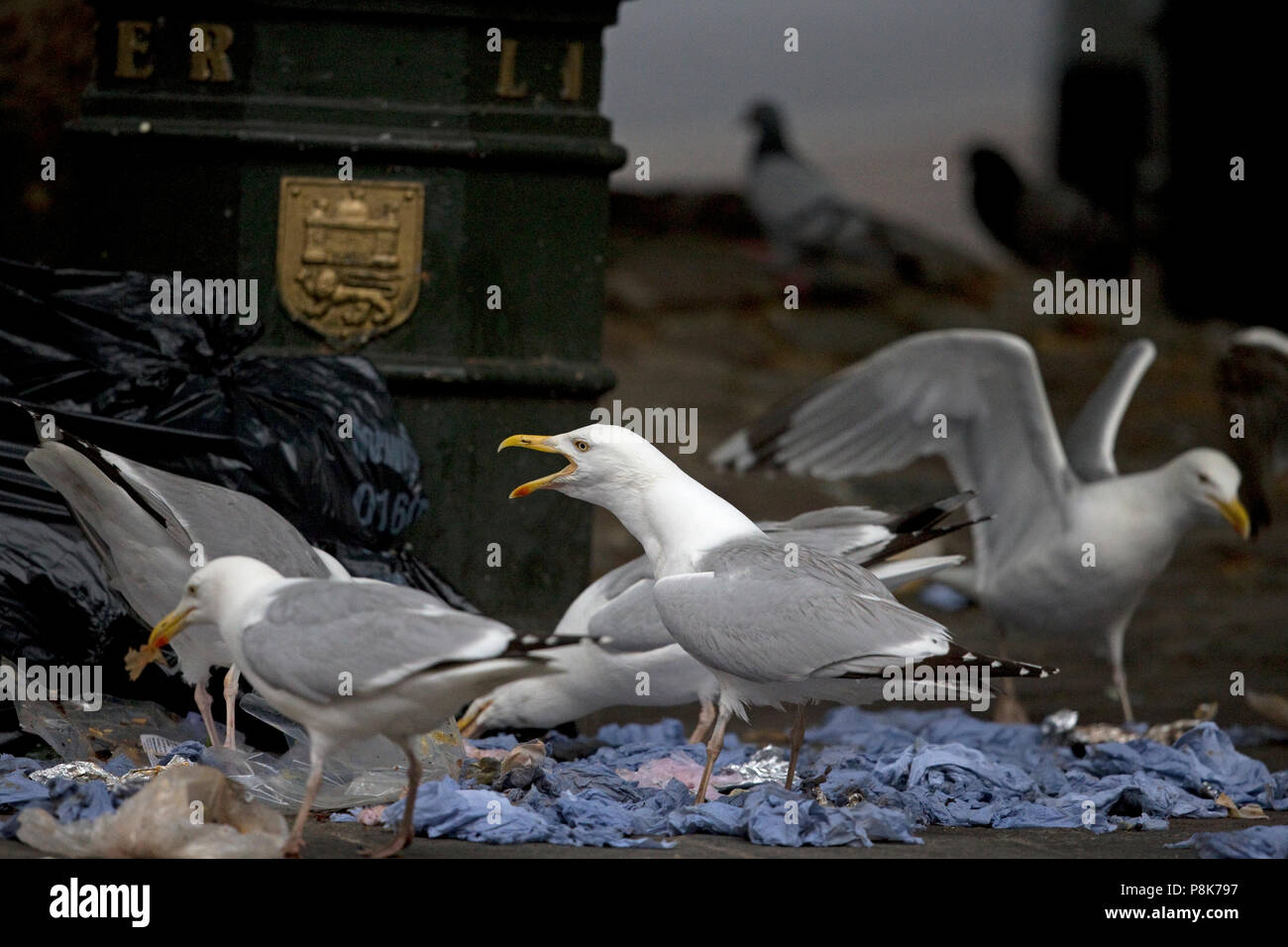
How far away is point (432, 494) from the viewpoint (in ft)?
17.3

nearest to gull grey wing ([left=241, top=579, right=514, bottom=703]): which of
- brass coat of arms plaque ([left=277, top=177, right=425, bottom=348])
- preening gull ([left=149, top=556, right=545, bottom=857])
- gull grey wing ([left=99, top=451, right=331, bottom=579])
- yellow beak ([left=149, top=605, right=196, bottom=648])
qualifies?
preening gull ([left=149, top=556, right=545, bottom=857])

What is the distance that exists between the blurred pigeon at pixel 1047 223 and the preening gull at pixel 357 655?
11.5m

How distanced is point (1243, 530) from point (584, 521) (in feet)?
7.18

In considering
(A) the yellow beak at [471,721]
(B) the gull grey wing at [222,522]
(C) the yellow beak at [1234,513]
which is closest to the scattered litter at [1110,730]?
(C) the yellow beak at [1234,513]

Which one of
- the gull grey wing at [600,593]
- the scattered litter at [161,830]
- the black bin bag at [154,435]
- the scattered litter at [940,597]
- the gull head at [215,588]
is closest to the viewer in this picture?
the scattered litter at [161,830]

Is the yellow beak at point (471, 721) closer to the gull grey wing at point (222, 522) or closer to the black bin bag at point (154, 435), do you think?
the black bin bag at point (154, 435)

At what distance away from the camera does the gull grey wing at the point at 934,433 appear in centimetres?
588

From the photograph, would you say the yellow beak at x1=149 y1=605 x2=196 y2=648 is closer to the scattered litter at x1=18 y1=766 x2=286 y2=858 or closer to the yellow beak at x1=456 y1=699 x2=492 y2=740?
the scattered litter at x1=18 y1=766 x2=286 y2=858

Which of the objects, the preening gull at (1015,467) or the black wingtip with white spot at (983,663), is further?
the preening gull at (1015,467)

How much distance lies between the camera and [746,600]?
370 cm

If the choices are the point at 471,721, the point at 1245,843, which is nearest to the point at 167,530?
the point at 471,721

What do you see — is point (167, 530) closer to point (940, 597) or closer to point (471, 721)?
point (471, 721)

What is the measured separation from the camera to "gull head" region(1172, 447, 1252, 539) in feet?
19.1

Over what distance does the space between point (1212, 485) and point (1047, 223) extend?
9.53 metres
